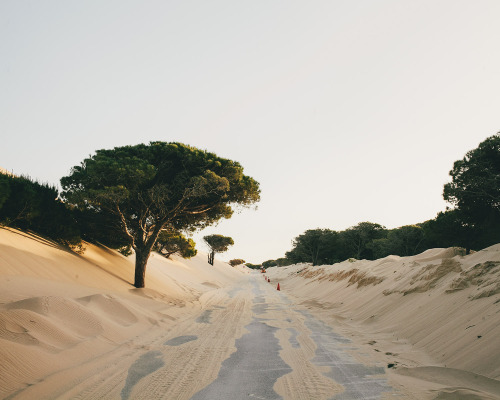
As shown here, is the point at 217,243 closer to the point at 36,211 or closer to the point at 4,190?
the point at 36,211

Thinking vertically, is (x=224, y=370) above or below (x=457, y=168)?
below

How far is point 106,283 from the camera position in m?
14.0

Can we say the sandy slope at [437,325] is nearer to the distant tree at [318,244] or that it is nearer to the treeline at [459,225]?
the treeline at [459,225]

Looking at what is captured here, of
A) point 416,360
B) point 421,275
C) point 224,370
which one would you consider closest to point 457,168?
point 421,275

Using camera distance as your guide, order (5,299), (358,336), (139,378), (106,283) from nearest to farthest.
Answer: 1. (139,378)
2. (5,299)
3. (358,336)
4. (106,283)

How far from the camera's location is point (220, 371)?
5105 mm

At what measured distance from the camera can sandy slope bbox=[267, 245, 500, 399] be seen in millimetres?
Result: 4621

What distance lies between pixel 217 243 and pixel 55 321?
6393cm

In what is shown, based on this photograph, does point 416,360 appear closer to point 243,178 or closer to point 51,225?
point 243,178

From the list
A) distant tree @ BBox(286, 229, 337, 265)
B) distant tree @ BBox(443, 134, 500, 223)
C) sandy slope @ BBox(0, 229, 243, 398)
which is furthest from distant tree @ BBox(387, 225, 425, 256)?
sandy slope @ BBox(0, 229, 243, 398)

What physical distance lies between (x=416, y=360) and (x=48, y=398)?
6402 millimetres

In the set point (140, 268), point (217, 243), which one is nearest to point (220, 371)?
point (140, 268)

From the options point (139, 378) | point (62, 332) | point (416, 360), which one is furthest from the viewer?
point (62, 332)

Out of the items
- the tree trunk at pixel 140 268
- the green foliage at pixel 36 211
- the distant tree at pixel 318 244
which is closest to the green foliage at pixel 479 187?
the tree trunk at pixel 140 268
